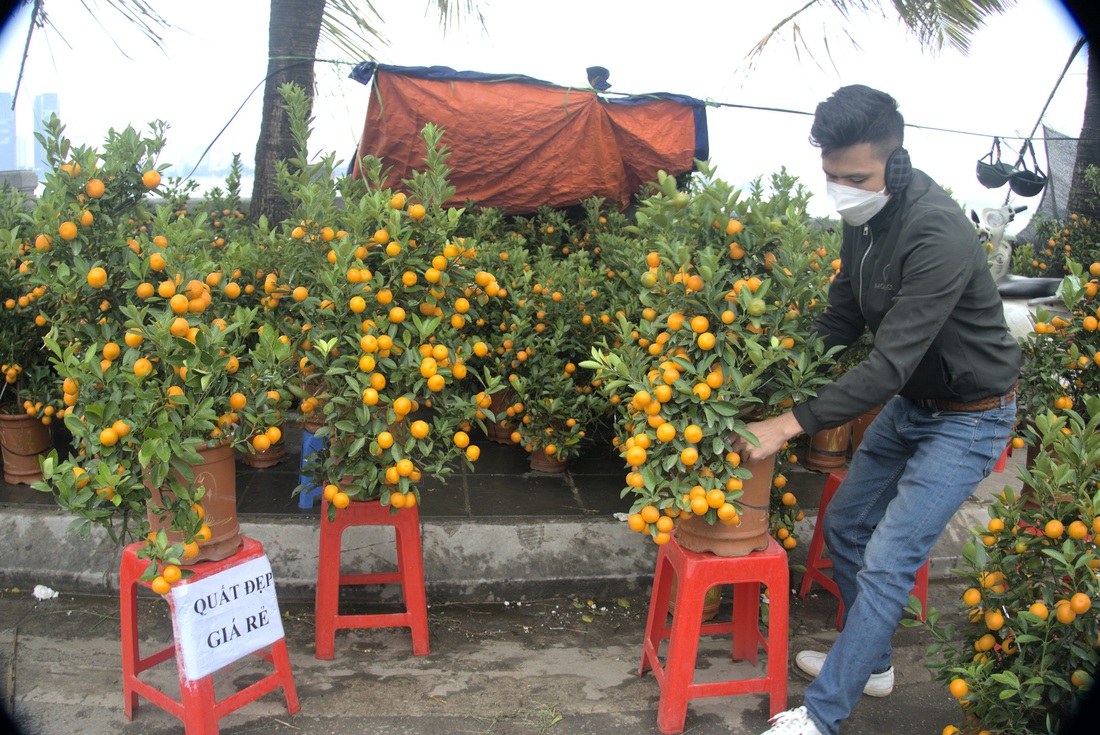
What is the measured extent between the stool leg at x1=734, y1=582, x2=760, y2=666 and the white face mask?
1423 mm

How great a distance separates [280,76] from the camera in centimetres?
515

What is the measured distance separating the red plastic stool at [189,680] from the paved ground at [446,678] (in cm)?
13

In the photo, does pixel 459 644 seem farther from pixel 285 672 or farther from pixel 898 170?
pixel 898 170

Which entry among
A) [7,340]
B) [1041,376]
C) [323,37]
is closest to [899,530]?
[1041,376]

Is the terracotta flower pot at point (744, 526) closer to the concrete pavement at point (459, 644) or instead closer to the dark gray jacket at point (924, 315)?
the dark gray jacket at point (924, 315)

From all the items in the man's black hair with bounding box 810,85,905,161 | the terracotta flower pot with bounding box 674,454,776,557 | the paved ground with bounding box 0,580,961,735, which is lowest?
the paved ground with bounding box 0,580,961,735

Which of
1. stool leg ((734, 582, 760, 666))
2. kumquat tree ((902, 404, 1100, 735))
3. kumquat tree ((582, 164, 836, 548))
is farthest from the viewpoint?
stool leg ((734, 582, 760, 666))

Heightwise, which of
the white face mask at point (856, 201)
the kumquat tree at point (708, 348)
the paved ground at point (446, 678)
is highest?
the white face mask at point (856, 201)

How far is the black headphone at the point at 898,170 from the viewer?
2.36 m

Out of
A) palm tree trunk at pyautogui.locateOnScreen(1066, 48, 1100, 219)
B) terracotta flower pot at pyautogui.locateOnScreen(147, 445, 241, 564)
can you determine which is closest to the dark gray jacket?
terracotta flower pot at pyautogui.locateOnScreen(147, 445, 241, 564)

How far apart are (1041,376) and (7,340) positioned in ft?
15.7

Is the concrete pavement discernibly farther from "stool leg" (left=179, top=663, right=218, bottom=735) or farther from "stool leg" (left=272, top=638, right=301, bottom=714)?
"stool leg" (left=179, top=663, right=218, bottom=735)

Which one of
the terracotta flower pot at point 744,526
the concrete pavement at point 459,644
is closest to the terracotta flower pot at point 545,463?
the concrete pavement at point 459,644

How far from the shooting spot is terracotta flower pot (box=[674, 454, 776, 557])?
2.52 m
